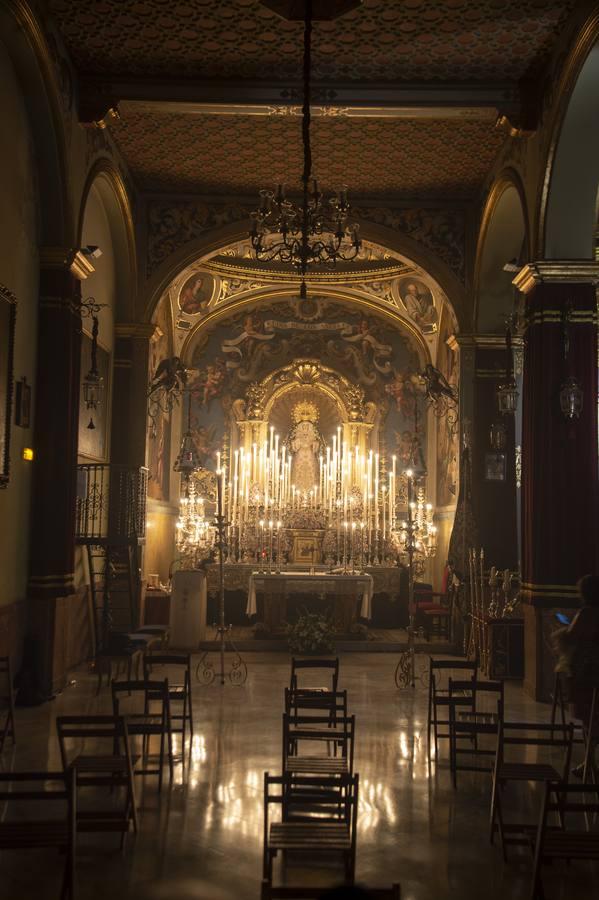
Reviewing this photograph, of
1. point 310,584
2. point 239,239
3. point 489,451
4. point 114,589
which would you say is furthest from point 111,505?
point 489,451

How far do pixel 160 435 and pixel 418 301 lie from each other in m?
5.69

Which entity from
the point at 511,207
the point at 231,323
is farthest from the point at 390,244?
the point at 231,323

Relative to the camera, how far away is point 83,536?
12.2 m

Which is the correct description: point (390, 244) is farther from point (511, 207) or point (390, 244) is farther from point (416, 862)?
point (416, 862)

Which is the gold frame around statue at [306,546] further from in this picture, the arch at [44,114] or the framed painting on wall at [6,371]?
the framed painting on wall at [6,371]

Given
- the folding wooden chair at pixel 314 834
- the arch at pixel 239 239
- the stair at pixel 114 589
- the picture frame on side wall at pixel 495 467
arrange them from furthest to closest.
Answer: the arch at pixel 239 239 < the picture frame on side wall at pixel 495 467 < the stair at pixel 114 589 < the folding wooden chair at pixel 314 834

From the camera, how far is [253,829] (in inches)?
234

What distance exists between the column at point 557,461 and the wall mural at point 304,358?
359 inches

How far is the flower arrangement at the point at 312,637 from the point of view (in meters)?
14.4

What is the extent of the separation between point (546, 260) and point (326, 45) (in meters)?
3.44

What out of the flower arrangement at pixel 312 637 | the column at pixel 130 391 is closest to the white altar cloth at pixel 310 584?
the flower arrangement at pixel 312 637

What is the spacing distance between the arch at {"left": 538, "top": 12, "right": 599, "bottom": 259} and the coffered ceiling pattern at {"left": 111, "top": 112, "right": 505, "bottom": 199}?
2.01 meters

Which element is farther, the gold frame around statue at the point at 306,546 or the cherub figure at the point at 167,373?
the gold frame around statue at the point at 306,546

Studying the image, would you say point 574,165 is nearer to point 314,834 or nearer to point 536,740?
point 536,740
